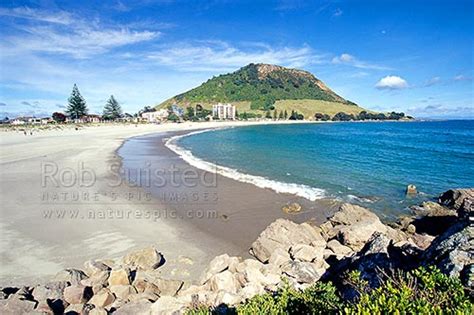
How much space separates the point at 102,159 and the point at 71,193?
42.4 feet

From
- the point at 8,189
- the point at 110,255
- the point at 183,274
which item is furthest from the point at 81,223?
the point at 8,189

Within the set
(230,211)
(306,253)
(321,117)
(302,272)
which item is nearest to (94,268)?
(302,272)

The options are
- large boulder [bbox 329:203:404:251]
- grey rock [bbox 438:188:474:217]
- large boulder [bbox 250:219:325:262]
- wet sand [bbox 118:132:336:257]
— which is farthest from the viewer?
grey rock [bbox 438:188:474:217]

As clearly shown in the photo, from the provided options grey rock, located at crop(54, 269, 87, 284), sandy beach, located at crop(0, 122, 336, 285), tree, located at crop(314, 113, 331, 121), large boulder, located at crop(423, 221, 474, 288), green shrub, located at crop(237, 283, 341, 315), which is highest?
tree, located at crop(314, 113, 331, 121)

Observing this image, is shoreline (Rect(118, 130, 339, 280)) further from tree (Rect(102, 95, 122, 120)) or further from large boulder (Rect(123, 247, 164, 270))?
tree (Rect(102, 95, 122, 120))

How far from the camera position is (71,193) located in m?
17.4

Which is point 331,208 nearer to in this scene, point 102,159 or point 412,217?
point 412,217

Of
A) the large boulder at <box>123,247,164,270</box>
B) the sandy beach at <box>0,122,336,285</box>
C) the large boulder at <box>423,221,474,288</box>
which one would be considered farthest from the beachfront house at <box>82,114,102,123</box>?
the large boulder at <box>423,221,474,288</box>

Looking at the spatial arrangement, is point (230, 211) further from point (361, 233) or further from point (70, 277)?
point (70, 277)

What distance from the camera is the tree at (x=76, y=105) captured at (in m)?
104

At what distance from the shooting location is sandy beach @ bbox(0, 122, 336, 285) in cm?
980

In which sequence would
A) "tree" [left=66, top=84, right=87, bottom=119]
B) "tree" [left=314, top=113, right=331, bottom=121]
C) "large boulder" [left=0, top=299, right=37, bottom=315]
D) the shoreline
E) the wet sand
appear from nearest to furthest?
"large boulder" [left=0, top=299, right=37, bottom=315], the shoreline, the wet sand, "tree" [left=66, top=84, right=87, bottom=119], "tree" [left=314, top=113, right=331, bottom=121]

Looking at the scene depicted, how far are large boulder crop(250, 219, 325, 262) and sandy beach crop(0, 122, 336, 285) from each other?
79cm

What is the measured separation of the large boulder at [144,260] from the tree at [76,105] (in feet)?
Answer: 362
